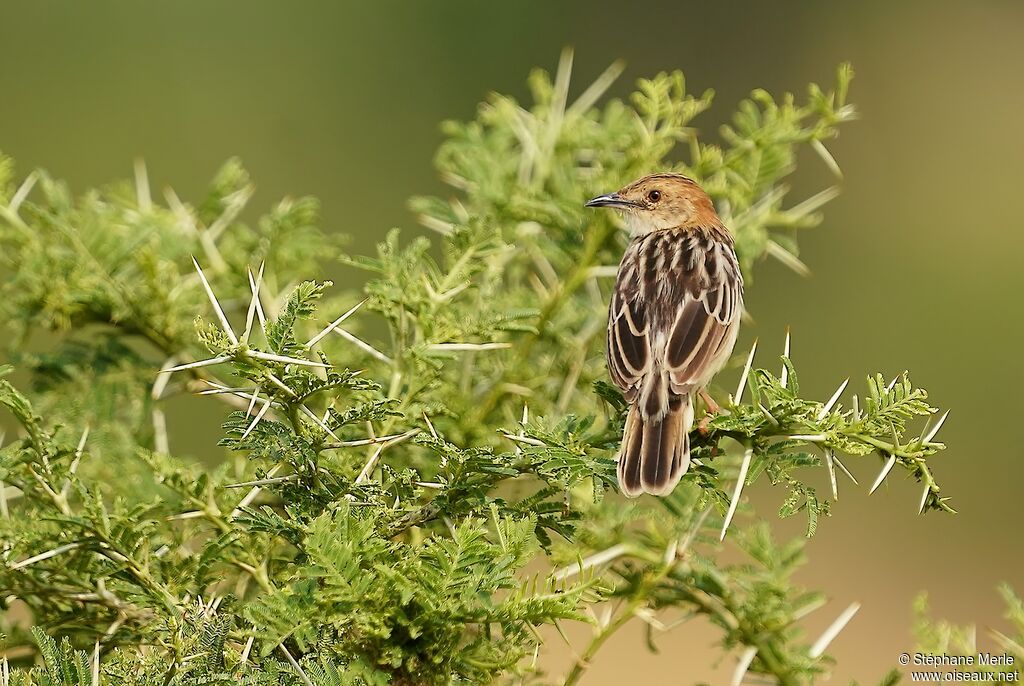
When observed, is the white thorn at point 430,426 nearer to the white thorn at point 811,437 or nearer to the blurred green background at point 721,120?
the white thorn at point 811,437

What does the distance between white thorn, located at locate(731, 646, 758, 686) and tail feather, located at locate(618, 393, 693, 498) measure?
48 cm

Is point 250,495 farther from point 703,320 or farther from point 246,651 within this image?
point 703,320

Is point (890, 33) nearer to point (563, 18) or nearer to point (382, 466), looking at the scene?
point (563, 18)

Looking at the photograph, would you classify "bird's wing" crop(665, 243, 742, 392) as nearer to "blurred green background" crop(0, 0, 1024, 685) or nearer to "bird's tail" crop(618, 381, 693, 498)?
"bird's tail" crop(618, 381, 693, 498)

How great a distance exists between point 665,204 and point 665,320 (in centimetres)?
88

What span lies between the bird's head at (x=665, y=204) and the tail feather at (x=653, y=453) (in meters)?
0.95

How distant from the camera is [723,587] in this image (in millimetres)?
3201

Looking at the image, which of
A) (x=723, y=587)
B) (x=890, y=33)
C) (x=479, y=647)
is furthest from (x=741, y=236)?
(x=890, y=33)

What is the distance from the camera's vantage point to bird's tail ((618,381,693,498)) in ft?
10.8

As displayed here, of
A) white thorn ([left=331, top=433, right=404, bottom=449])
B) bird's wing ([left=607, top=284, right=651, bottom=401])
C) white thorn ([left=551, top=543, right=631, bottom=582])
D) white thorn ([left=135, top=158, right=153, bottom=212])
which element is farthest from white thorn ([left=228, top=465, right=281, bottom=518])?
white thorn ([left=135, top=158, right=153, bottom=212])

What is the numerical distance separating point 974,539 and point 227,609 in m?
9.80

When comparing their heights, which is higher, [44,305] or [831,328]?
[831,328]

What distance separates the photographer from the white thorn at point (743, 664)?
3105 millimetres

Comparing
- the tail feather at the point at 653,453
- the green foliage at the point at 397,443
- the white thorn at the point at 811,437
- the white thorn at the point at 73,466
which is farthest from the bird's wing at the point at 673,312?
the white thorn at the point at 73,466
